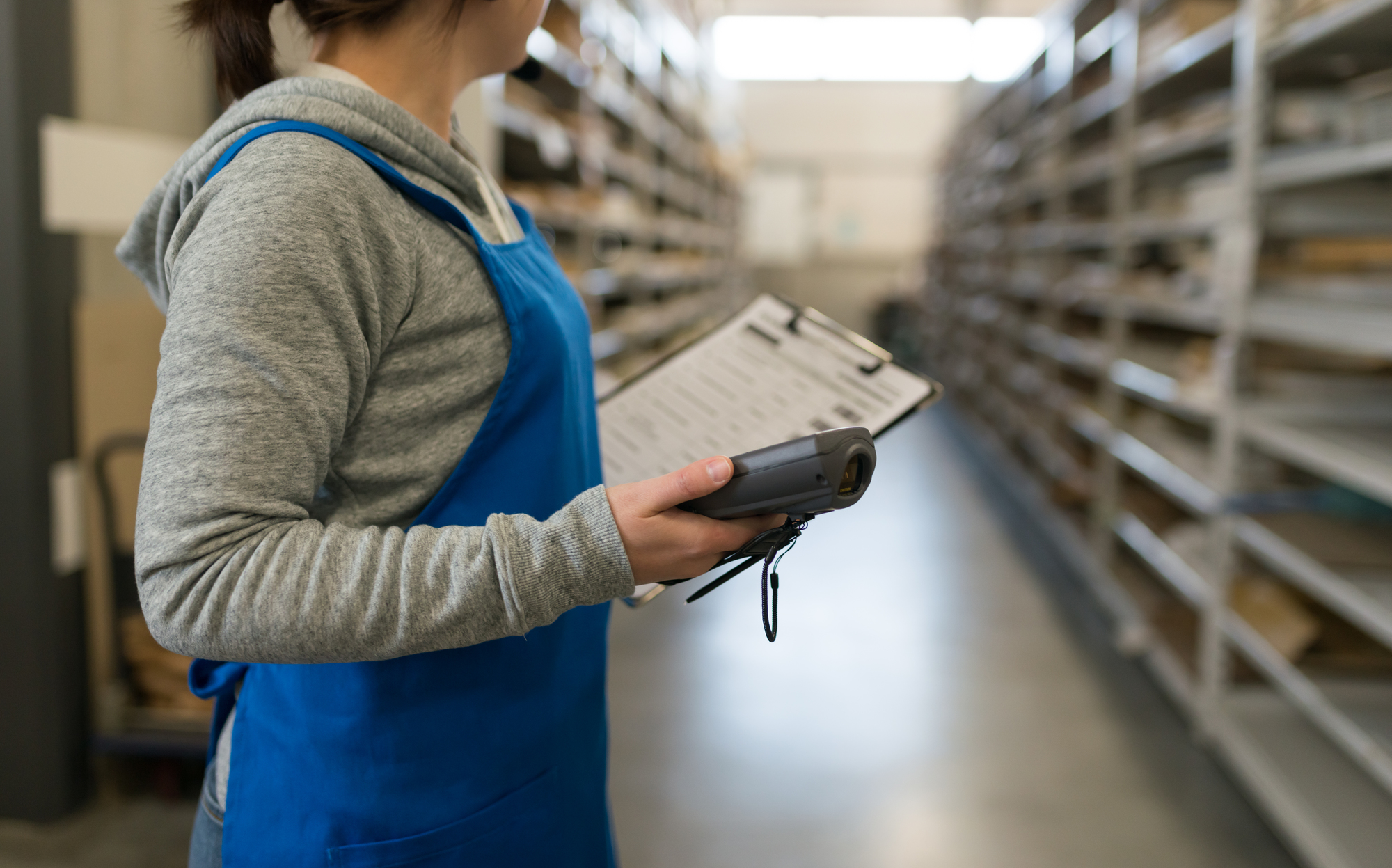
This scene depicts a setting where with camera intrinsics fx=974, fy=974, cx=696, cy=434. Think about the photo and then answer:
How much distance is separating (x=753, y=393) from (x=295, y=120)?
0.55 m

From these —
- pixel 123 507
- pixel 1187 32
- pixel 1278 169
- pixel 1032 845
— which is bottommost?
pixel 1032 845

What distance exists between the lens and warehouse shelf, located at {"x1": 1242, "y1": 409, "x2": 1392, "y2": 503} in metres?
1.87

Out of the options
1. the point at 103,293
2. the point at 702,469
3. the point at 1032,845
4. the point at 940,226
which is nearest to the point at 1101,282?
the point at 1032,845

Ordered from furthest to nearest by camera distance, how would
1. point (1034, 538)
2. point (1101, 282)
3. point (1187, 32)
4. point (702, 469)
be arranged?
1. point (1034, 538)
2. point (1101, 282)
3. point (1187, 32)
4. point (702, 469)

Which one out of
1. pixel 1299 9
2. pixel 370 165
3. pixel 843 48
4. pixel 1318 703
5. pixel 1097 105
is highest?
pixel 843 48

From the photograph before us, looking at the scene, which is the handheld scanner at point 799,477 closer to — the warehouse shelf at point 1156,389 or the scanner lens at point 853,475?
the scanner lens at point 853,475

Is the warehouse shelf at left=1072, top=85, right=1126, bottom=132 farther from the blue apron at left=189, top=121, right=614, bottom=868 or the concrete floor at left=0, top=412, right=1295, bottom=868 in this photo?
the blue apron at left=189, top=121, right=614, bottom=868

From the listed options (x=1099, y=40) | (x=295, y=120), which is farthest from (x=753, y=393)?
(x=1099, y=40)

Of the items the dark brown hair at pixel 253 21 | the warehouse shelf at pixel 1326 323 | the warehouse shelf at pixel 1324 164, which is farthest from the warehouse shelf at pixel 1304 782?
the dark brown hair at pixel 253 21

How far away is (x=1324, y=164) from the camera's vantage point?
2.07m

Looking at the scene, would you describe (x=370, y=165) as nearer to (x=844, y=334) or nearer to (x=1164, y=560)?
(x=844, y=334)

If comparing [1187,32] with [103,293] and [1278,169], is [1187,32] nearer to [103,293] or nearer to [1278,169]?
[1278,169]

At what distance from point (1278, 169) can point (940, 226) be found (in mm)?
8277

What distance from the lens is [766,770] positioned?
99.7 inches
